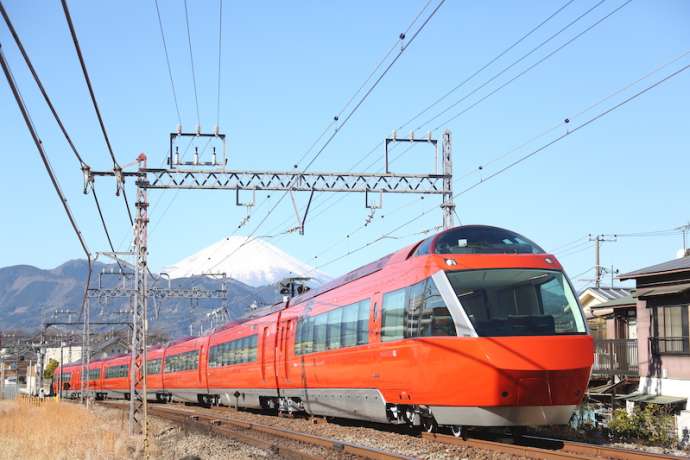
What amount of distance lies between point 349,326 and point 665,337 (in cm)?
1067

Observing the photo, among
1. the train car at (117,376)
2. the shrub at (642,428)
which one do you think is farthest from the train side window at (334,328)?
the train car at (117,376)

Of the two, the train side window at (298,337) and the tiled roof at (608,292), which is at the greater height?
the tiled roof at (608,292)

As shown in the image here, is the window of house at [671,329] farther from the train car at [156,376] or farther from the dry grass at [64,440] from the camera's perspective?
the train car at [156,376]

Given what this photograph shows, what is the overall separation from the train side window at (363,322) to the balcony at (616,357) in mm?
11191

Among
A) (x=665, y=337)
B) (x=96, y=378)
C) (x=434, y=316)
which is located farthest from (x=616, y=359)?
(x=96, y=378)

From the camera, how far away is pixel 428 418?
16562 millimetres

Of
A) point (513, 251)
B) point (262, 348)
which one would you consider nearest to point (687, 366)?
point (513, 251)

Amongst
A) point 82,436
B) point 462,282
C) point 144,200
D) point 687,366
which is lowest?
point 82,436

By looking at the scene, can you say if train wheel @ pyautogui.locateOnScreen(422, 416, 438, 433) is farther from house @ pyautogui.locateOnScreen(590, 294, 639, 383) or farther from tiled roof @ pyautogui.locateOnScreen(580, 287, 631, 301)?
tiled roof @ pyautogui.locateOnScreen(580, 287, 631, 301)

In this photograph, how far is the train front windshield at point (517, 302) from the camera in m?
14.0

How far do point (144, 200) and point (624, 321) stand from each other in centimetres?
1819

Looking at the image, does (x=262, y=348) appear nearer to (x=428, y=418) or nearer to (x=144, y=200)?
(x=144, y=200)

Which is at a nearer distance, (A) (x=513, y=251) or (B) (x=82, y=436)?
(A) (x=513, y=251)

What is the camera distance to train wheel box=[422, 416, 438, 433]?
16.2 meters
